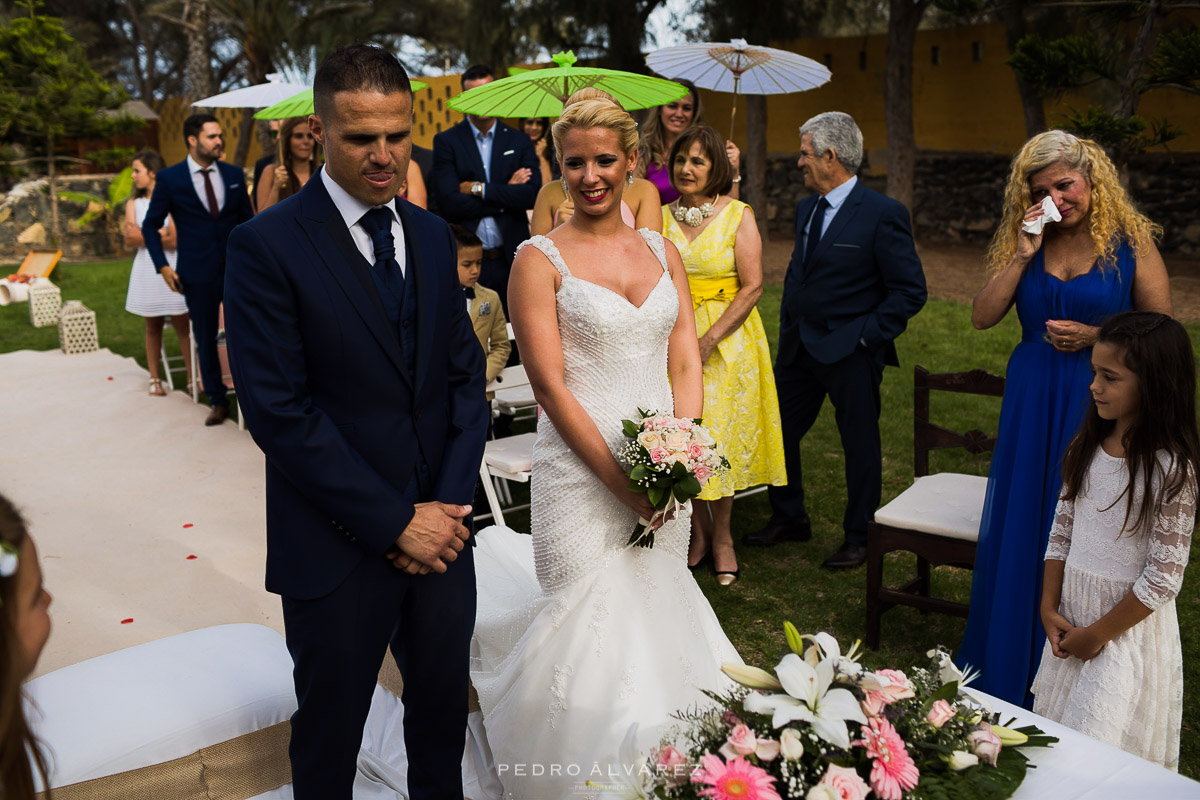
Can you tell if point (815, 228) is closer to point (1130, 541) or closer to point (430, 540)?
point (1130, 541)

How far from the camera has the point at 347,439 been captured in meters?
2.58

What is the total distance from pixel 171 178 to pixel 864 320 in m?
5.32

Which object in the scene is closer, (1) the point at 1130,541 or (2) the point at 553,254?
(1) the point at 1130,541

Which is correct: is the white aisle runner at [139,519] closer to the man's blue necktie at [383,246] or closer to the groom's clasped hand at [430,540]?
the groom's clasped hand at [430,540]

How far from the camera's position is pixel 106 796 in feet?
9.64

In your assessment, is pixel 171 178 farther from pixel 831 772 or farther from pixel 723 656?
pixel 831 772

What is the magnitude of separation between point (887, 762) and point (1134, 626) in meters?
1.70

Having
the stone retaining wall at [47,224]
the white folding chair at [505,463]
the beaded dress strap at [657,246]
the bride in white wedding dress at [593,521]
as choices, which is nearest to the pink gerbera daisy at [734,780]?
the bride in white wedding dress at [593,521]

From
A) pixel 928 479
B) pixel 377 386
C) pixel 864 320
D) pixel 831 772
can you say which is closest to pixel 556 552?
pixel 377 386

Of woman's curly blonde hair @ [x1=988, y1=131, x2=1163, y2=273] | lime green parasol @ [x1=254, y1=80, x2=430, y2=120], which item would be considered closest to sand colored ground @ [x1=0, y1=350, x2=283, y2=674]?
lime green parasol @ [x1=254, y1=80, x2=430, y2=120]

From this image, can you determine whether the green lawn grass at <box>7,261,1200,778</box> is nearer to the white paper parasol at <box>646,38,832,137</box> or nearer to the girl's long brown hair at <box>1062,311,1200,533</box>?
the girl's long brown hair at <box>1062,311,1200,533</box>

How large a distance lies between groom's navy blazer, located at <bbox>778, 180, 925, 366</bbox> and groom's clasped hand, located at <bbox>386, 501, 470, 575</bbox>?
3034 millimetres

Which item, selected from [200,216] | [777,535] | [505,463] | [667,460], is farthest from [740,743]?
[200,216]

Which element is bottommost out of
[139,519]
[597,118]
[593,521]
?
[139,519]
